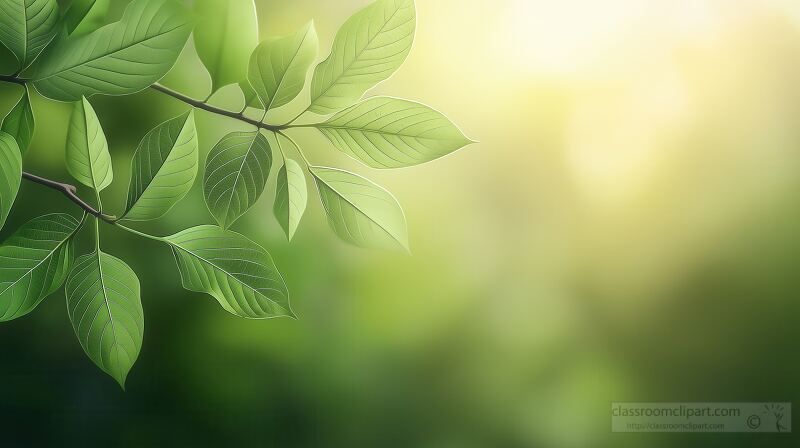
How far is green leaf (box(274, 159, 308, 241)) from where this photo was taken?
600 mm

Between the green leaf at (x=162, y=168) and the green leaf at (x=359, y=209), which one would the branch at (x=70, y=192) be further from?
the green leaf at (x=359, y=209)

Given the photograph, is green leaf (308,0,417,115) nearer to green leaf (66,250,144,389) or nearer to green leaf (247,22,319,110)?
green leaf (247,22,319,110)

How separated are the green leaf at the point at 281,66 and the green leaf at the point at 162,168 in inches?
2.4

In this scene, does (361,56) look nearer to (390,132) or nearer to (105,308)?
(390,132)

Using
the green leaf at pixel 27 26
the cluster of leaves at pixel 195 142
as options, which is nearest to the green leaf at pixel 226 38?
the cluster of leaves at pixel 195 142

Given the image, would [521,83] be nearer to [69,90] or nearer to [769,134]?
[769,134]

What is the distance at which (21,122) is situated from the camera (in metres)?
0.53

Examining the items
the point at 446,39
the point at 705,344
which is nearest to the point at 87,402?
the point at 446,39

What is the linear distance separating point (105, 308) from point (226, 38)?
0.24 metres

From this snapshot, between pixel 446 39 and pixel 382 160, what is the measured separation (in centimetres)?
14

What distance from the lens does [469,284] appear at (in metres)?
0.67

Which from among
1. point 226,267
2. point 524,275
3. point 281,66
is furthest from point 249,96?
point 524,275

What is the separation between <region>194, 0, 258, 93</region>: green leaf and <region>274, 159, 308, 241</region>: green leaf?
9cm

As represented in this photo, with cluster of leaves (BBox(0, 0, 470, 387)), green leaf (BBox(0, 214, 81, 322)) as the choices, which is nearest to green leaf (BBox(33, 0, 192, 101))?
cluster of leaves (BBox(0, 0, 470, 387))
